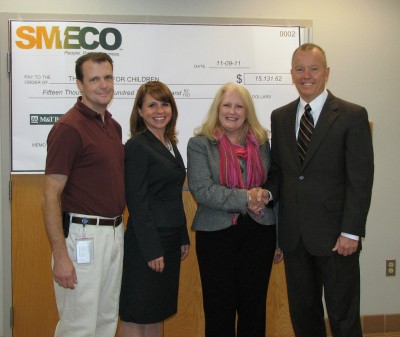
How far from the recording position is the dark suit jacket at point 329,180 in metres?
2.19

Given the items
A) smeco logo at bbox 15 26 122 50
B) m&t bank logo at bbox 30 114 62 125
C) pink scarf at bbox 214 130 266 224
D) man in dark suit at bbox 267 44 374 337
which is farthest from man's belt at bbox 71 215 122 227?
smeco logo at bbox 15 26 122 50

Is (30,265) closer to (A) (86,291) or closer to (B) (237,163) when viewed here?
(A) (86,291)

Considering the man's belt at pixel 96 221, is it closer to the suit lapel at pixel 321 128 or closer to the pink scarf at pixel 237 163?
the pink scarf at pixel 237 163

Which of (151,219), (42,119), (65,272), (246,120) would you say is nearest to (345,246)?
(246,120)

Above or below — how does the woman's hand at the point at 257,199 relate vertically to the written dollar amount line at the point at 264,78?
below

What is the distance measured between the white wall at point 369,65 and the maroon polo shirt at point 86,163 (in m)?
1.37

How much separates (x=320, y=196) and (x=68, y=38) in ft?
6.46

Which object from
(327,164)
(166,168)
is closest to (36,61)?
(166,168)

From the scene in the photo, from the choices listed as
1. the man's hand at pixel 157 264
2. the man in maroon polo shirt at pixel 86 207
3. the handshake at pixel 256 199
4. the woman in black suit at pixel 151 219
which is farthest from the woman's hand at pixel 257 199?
the man in maroon polo shirt at pixel 86 207

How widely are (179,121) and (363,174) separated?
1.44 metres

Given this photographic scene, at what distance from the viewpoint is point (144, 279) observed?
2.30 meters

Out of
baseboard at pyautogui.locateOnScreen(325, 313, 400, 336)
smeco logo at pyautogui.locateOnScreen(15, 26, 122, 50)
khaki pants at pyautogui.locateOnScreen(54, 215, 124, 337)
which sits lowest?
baseboard at pyautogui.locateOnScreen(325, 313, 400, 336)

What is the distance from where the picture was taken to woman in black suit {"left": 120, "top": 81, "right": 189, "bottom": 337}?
2.24m

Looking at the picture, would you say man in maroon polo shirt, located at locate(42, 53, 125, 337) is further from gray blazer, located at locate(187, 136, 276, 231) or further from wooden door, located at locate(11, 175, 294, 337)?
wooden door, located at locate(11, 175, 294, 337)
